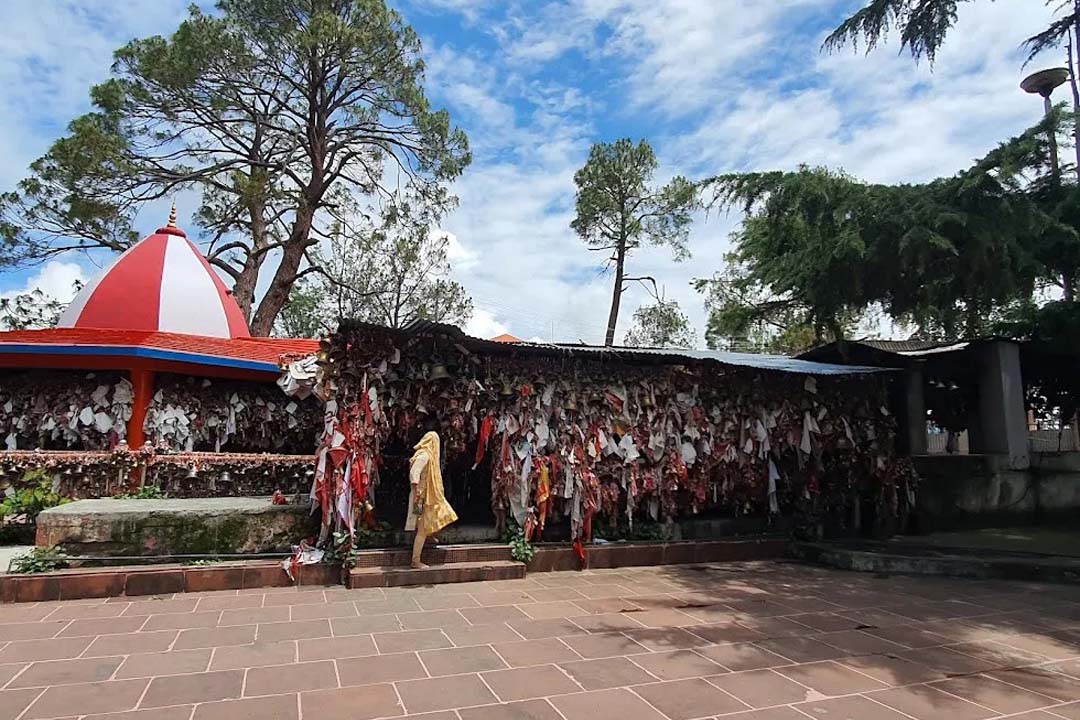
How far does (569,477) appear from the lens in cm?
683

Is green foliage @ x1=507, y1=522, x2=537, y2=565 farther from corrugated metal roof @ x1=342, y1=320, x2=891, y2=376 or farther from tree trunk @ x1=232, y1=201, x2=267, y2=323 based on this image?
tree trunk @ x1=232, y1=201, x2=267, y2=323

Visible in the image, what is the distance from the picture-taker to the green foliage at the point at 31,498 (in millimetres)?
7004

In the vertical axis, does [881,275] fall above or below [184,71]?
below

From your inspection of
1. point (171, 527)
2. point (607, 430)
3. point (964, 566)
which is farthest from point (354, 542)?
point (964, 566)

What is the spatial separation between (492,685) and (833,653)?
2.34m

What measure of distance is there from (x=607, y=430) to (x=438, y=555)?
7.39 feet

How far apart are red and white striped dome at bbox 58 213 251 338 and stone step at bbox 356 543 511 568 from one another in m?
7.11

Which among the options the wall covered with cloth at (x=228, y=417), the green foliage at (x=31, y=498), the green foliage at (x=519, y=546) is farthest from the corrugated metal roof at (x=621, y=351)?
the wall covered with cloth at (x=228, y=417)

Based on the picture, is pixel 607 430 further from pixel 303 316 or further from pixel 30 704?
pixel 303 316

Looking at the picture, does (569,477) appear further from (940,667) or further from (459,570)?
(940,667)

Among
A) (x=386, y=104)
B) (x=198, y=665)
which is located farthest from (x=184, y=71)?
(x=198, y=665)

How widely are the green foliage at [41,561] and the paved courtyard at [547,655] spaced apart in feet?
1.35

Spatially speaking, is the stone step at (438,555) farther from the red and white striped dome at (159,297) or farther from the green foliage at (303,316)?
the green foliage at (303,316)

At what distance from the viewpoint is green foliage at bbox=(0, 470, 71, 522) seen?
7.00m
